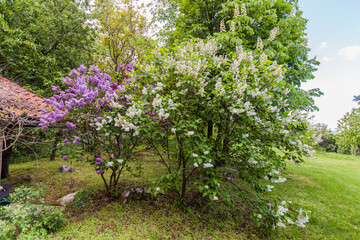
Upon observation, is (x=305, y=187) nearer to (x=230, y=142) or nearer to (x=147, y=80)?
(x=230, y=142)

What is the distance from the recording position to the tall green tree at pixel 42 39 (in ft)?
18.4

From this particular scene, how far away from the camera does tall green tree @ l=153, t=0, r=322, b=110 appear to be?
14.1 feet

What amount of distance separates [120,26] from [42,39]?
5.16 metres

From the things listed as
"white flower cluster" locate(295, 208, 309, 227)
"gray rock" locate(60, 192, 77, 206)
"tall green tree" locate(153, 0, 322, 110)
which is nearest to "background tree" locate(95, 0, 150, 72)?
"tall green tree" locate(153, 0, 322, 110)

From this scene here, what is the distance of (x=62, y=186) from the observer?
477 centimetres

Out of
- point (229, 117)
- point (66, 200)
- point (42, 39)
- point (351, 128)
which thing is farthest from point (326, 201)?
point (351, 128)

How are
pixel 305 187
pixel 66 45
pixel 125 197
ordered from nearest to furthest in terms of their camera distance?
pixel 125 197 → pixel 305 187 → pixel 66 45

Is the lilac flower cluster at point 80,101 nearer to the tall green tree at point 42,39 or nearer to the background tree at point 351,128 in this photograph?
the tall green tree at point 42,39

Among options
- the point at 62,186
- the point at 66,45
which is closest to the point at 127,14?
the point at 66,45

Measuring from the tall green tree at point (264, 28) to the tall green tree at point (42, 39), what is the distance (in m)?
4.04

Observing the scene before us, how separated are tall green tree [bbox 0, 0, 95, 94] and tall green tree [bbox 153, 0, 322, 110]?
4.04 meters

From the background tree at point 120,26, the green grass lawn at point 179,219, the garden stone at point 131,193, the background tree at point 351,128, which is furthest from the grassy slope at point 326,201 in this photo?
the background tree at point 351,128

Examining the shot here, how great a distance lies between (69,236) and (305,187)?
6.42 m

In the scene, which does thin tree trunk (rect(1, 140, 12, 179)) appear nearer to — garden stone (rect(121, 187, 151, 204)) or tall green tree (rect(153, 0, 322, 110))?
garden stone (rect(121, 187, 151, 204))
